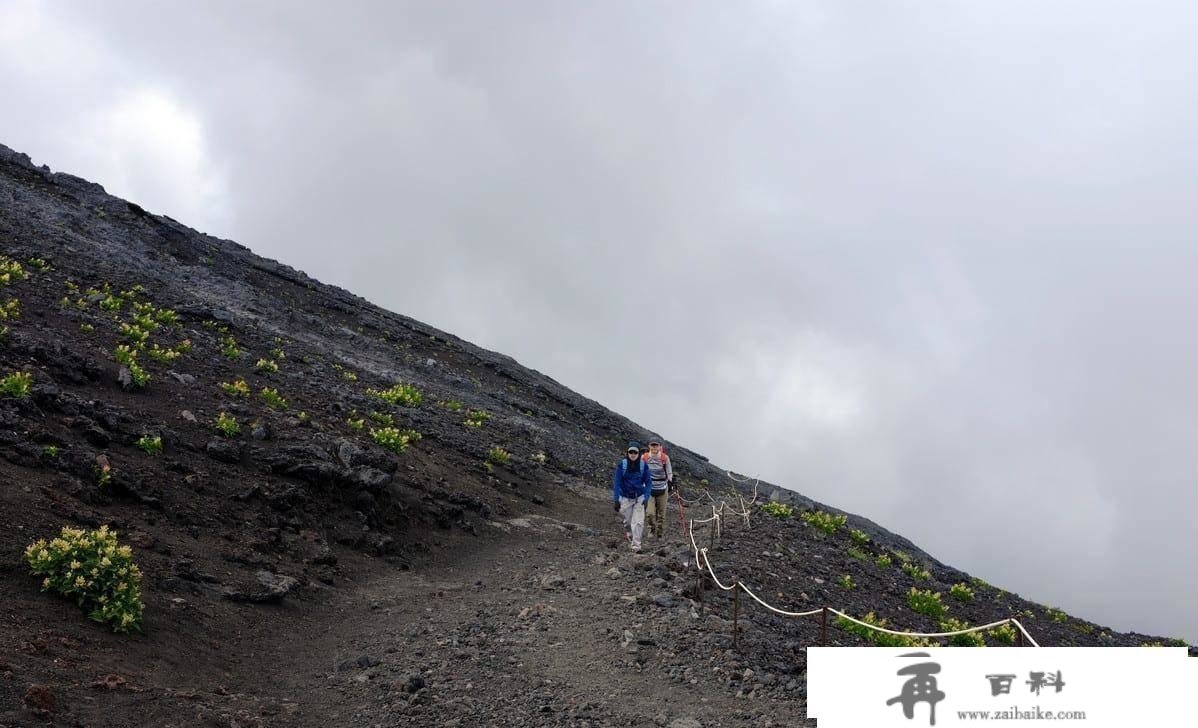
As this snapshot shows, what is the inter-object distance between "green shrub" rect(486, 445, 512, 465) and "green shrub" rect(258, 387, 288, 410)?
6.11 meters

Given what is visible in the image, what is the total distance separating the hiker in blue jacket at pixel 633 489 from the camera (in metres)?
15.1

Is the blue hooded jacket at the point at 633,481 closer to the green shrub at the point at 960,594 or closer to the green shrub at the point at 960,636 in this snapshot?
the green shrub at the point at 960,636

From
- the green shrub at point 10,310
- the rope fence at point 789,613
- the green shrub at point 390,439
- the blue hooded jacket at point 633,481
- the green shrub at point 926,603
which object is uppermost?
the green shrub at point 10,310

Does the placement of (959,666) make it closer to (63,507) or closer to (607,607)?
(607,607)

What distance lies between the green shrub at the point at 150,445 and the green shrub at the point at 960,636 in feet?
49.8

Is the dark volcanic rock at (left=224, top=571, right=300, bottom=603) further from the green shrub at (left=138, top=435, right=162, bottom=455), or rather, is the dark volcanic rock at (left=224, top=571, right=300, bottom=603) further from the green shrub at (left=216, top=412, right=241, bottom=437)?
the green shrub at (left=216, top=412, right=241, bottom=437)

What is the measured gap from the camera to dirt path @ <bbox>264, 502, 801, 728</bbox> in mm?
8625

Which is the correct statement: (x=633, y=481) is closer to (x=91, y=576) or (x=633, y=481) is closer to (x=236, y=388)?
(x=91, y=576)

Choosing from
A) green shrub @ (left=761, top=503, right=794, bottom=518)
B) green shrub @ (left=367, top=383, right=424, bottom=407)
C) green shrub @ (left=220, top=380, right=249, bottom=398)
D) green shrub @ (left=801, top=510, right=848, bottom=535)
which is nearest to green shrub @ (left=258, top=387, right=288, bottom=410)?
green shrub @ (left=220, top=380, right=249, bottom=398)

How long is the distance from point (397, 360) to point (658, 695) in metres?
26.7

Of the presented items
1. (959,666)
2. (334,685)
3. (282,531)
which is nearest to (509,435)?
(282,531)

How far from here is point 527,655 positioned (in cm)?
1027

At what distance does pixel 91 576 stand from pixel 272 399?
9.95m

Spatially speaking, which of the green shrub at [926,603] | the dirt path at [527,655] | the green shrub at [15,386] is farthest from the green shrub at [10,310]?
the green shrub at [926,603]
